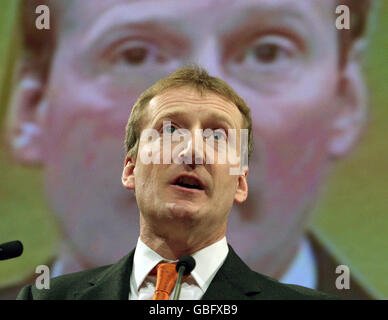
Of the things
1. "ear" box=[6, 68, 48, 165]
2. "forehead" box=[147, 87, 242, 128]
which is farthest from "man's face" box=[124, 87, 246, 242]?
"ear" box=[6, 68, 48, 165]

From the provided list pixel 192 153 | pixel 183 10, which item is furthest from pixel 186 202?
pixel 183 10

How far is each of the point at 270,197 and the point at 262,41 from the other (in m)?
0.87

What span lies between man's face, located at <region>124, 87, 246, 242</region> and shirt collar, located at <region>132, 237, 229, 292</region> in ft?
0.16

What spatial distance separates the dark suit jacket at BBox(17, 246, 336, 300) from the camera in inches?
77.2

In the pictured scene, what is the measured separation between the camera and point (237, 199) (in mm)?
2158

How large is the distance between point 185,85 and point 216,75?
1.39 meters

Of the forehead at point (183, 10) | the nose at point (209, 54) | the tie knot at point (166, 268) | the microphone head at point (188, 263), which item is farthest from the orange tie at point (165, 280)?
the forehead at point (183, 10)

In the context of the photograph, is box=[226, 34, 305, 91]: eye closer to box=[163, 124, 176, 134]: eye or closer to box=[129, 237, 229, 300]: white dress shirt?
box=[163, 124, 176, 134]: eye

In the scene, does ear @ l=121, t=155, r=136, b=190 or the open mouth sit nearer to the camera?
the open mouth

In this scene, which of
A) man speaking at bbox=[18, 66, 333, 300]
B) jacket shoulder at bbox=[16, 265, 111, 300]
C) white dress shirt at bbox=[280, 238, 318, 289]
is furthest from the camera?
white dress shirt at bbox=[280, 238, 318, 289]

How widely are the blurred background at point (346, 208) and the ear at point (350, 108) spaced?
0.14 ft

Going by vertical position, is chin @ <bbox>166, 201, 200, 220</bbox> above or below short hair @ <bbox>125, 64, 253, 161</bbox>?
below

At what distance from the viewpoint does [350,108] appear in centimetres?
359
